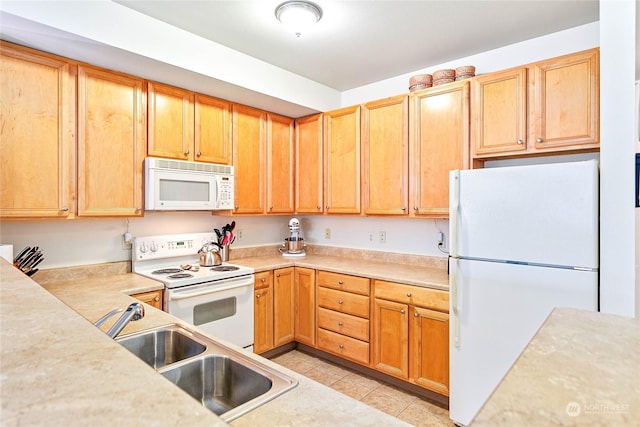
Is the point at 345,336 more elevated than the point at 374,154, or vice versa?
the point at 374,154

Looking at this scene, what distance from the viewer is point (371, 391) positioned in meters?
2.65

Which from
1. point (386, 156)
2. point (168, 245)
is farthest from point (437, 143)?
point (168, 245)

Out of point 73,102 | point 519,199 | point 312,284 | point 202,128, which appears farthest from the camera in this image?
point 312,284

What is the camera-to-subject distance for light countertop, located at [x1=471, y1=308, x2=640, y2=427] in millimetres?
571

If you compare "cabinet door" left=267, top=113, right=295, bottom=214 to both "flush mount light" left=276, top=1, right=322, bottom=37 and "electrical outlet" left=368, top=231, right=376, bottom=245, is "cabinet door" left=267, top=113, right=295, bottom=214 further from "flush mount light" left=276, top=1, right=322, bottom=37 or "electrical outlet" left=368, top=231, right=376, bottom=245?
"flush mount light" left=276, top=1, right=322, bottom=37

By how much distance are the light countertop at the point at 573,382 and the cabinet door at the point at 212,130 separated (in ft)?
8.66

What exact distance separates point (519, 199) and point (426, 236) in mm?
1173

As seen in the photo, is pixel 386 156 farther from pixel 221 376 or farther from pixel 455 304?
pixel 221 376

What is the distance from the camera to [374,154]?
306cm

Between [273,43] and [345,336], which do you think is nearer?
[273,43]

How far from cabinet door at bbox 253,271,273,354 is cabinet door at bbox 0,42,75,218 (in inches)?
57.8

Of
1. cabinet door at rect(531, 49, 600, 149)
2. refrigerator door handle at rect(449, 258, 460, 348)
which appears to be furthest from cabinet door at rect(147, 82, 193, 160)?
cabinet door at rect(531, 49, 600, 149)

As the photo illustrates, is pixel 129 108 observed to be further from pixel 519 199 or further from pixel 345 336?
pixel 519 199

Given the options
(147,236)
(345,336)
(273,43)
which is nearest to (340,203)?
(345,336)
